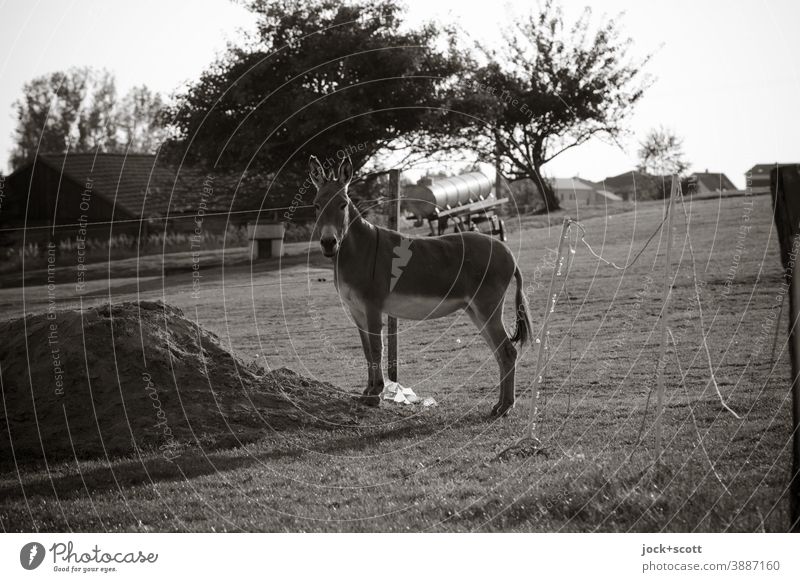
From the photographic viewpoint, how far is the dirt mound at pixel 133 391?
8.52 metres

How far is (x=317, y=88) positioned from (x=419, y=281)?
15063 mm

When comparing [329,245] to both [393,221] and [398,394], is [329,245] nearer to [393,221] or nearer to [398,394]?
[393,221]

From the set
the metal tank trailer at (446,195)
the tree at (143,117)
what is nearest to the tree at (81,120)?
the tree at (143,117)

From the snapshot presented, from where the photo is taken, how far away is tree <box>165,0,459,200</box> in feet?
75.6

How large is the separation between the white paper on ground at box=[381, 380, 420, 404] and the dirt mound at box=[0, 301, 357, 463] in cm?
71

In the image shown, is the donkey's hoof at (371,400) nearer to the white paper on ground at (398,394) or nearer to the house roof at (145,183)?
the white paper on ground at (398,394)

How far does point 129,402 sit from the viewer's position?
29.3 feet

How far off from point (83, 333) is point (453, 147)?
1365 centimetres

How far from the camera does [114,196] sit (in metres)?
42.3

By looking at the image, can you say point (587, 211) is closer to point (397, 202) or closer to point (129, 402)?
point (397, 202)

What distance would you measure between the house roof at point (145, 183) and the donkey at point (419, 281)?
2167 centimetres

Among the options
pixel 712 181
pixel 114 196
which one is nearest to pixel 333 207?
pixel 114 196

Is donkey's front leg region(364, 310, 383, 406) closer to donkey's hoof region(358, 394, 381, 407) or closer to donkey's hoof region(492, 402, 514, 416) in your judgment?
donkey's hoof region(358, 394, 381, 407)

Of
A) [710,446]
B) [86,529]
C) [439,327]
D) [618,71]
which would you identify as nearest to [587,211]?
[618,71]
